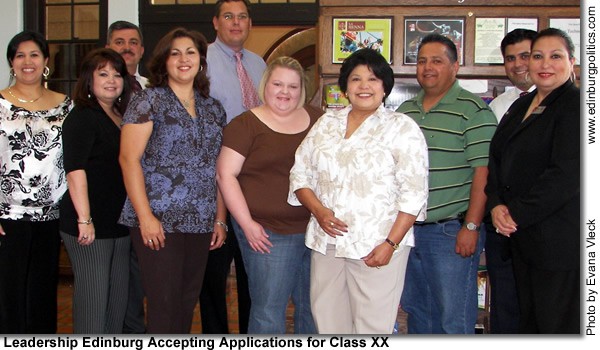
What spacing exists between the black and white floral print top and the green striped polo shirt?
5.66ft

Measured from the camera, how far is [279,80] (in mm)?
2717

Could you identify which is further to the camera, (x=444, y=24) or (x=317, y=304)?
(x=444, y=24)

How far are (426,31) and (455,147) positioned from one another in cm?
106

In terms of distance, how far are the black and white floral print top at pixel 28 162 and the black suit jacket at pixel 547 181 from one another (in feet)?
6.61

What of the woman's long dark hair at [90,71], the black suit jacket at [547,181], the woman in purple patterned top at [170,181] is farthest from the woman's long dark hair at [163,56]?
the black suit jacket at [547,181]

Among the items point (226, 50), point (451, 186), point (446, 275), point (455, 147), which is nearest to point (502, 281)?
point (446, 275)

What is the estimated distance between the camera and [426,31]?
11.7ft

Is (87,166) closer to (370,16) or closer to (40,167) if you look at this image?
(40,167)

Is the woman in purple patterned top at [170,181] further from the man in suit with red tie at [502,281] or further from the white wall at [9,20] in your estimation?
the white wall at [9,20]

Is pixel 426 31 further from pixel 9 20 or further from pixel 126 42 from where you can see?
pixel 9 20

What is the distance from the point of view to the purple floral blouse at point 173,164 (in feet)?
8.46

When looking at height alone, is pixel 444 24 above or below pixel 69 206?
above

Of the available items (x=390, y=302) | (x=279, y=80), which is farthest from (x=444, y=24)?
(x=390, y=302)

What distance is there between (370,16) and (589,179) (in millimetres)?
1705
